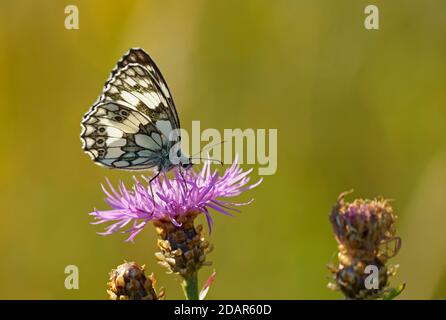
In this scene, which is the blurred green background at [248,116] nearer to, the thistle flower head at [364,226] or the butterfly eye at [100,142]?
the butterfly eye at [100,142]

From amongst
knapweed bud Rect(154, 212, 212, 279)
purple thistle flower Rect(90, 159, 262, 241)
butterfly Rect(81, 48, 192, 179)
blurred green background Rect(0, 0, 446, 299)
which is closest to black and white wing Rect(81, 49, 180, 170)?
butterfly Rect(81, 48, 192, 179)

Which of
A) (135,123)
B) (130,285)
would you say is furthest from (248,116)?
(130,285)

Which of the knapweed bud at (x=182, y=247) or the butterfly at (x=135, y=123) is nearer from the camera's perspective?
the knapweed bud at (x=182, y=247)

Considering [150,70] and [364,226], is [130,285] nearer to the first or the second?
[364,226]

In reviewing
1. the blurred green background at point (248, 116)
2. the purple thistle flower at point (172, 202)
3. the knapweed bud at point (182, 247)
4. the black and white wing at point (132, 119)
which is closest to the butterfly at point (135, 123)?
the black and white wing at point (132, 119)

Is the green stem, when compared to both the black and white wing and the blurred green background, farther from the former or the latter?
the blurred green background
